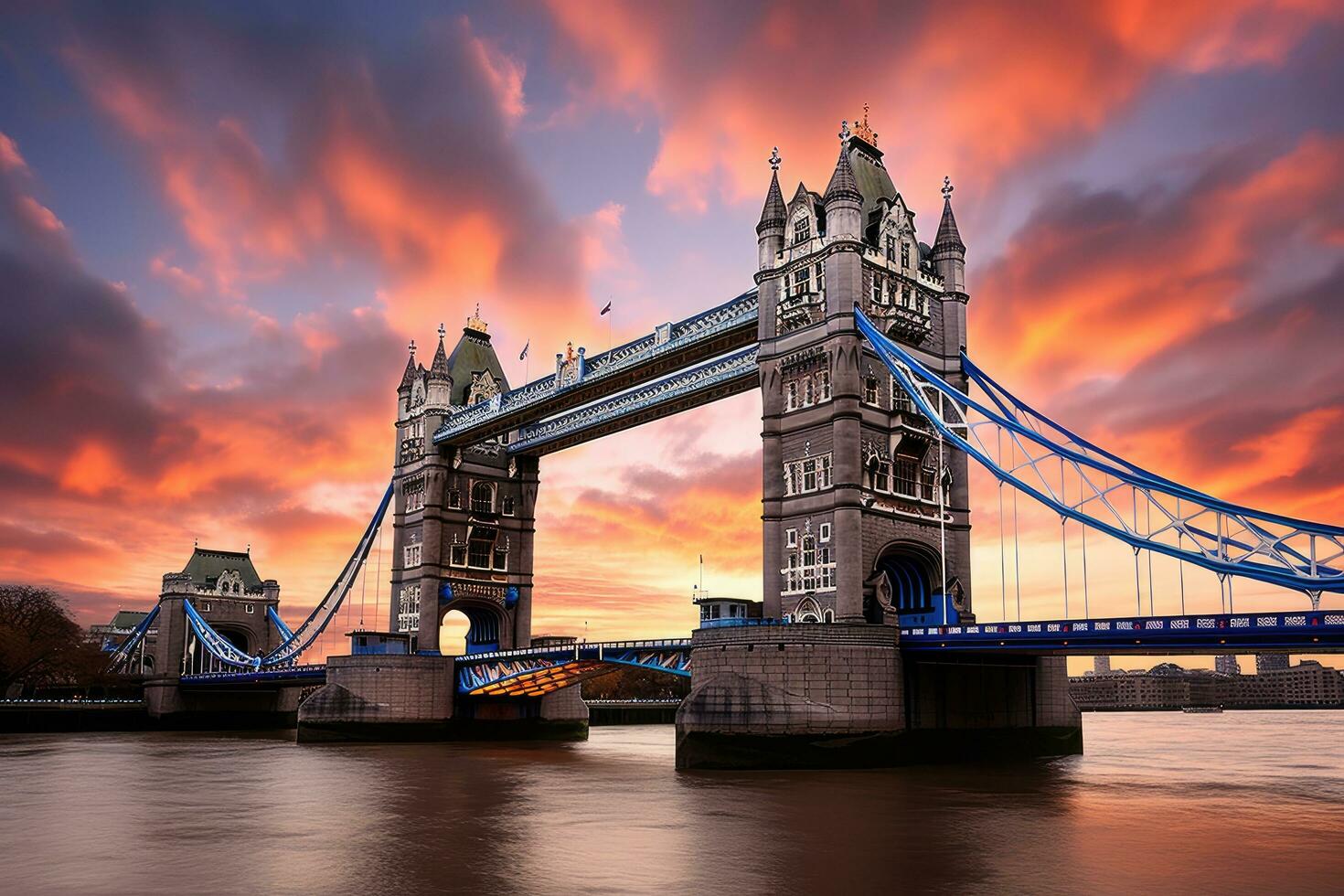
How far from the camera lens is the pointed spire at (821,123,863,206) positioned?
5302cm

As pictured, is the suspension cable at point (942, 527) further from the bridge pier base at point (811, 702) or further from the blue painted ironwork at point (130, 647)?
the blue painted ironwork at point (130, 647)

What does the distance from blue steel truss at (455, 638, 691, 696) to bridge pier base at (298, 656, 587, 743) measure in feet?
5.93

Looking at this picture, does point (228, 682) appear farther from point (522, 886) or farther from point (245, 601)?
point (522, 886)

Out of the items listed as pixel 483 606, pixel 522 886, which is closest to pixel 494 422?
pixel 483 606

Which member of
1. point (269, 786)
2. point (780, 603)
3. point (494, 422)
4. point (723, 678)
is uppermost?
point (494, 422)

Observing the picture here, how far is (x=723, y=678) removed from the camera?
46.1 m

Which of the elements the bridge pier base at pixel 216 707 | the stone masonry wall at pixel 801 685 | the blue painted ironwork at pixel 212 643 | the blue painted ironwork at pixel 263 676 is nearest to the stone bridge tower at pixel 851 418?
the stone masonry wall at pixel 801 685

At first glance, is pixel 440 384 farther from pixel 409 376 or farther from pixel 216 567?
pixel 216 567

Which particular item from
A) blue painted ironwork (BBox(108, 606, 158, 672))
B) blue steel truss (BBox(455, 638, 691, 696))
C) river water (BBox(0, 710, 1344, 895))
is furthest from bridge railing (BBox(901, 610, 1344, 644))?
blue painted ironwork (BBox(108, 606, 158, 672))

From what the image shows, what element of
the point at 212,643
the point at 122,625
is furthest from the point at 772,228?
the point at 122,625

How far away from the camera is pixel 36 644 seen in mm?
106125

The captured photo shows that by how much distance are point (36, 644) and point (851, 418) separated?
3537 inches

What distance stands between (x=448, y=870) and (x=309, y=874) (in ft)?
9.02

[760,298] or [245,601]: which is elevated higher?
[760,298]
